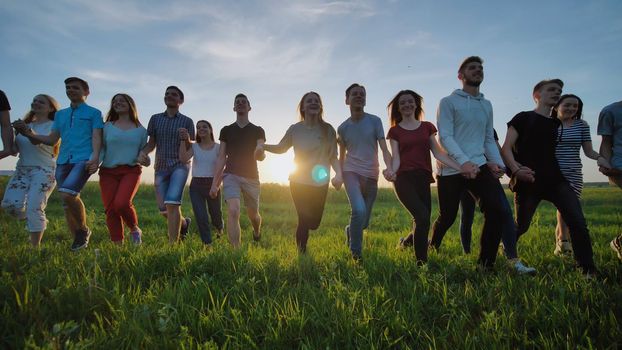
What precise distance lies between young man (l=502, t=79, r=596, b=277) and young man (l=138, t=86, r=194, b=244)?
503 cm

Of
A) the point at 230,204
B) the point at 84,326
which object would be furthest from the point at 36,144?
the point at 84,326

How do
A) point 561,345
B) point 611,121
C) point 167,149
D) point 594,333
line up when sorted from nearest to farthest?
point 561,345 → point 594,333 → point 611,121 → point 167,149

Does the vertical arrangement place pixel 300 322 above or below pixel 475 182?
below

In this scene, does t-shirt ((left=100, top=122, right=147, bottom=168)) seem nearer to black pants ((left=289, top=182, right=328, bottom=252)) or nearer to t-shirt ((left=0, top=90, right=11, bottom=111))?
t-shirt ((left=0, top=90, right=11, bottom=111))

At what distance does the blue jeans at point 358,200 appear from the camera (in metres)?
4.87

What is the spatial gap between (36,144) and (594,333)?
7337 millimetres

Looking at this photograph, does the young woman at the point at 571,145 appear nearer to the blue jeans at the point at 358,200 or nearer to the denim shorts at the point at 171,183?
the blue jeans at the point at 358,200

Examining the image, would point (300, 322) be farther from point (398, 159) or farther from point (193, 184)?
point (193, 184)

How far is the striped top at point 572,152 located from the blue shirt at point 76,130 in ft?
23.4

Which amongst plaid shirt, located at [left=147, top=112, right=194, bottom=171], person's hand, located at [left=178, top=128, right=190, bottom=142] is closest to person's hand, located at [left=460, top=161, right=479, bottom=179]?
person's hand, located at [left=178, top=128, right=190, bottom=142]

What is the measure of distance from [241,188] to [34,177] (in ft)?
10.7

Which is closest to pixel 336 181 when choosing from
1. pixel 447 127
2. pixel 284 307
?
pixel 447 127

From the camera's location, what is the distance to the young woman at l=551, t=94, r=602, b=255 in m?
5.09

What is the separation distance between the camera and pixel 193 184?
6.72 metres
